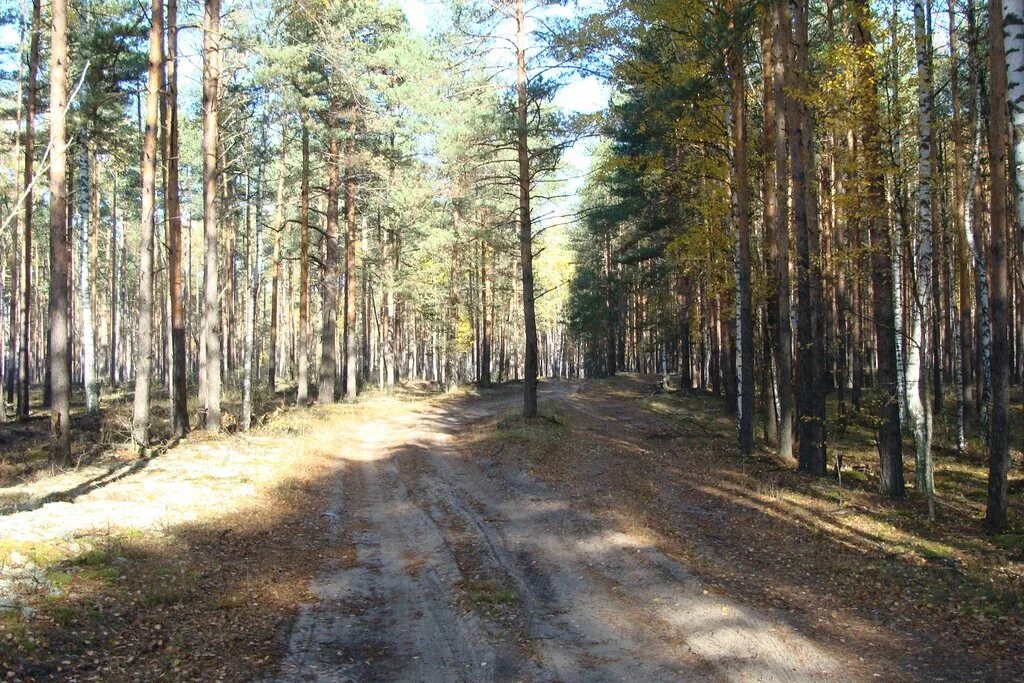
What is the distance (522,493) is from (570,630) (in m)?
5.94

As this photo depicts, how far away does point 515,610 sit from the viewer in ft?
24.5

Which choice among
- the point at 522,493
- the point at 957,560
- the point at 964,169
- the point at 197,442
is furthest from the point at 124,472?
the point at 964,169

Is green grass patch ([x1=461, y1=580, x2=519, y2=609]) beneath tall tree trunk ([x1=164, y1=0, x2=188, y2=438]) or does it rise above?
beneath

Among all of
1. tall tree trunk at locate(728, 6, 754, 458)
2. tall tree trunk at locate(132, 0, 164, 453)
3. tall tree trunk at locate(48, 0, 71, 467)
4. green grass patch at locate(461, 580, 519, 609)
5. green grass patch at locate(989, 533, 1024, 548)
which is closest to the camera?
green grass patch at locate(461, 580, 519, 609)

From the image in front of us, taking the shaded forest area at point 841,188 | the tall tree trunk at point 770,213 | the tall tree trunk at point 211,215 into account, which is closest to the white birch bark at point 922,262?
the shaded forest area at point 841,188

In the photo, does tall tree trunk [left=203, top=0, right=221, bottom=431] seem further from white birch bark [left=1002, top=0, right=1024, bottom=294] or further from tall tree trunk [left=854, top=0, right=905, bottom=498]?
white birch bark [left=1002, top=0, right=1024, bottom=294]


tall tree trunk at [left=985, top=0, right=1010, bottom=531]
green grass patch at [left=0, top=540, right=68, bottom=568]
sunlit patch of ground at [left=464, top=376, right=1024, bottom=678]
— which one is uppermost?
tall tree trunk at [left=985, top=0, right=1010, bottom=531]

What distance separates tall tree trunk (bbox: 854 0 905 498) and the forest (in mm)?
85

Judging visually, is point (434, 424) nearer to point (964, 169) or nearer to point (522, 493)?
point (522, 493)

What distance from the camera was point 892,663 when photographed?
6.35 metres

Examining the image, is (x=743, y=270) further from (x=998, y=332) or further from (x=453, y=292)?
(x=453, y=292)

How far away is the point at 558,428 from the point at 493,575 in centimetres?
1125

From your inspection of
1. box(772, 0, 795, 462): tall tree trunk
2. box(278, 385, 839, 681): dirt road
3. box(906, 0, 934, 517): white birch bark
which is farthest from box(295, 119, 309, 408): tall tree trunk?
box(906, 0, 934, 517): white birch bark

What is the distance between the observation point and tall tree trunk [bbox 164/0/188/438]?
16891 mm
